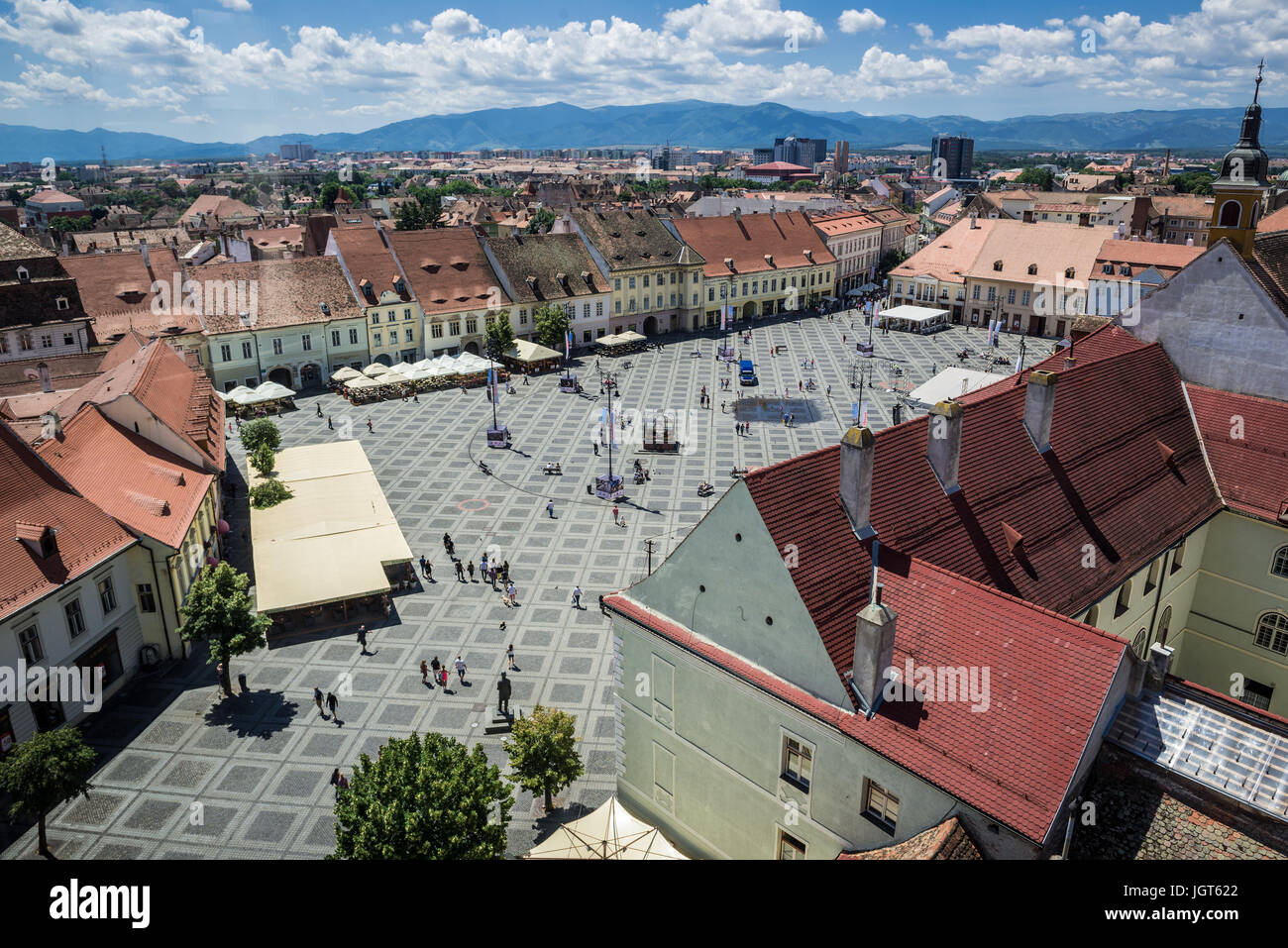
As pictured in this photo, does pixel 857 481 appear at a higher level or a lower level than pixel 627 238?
lower

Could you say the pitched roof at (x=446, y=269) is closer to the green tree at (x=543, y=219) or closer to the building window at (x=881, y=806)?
the green tree at (x=543, y=219)

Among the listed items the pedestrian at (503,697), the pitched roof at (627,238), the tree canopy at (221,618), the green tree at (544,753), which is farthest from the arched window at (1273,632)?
the pitched roof at (627,238)

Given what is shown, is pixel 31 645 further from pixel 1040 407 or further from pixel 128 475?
pixel 1040 407

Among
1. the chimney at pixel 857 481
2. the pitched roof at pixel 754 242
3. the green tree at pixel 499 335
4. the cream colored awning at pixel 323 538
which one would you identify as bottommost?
the cream colored awning at pixel 323 538

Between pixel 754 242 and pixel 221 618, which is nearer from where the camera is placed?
pixel 221 618

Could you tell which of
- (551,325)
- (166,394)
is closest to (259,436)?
(166,394)

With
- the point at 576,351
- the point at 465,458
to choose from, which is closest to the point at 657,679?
the point at 465,458

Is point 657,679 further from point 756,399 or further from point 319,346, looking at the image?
point 319,346
